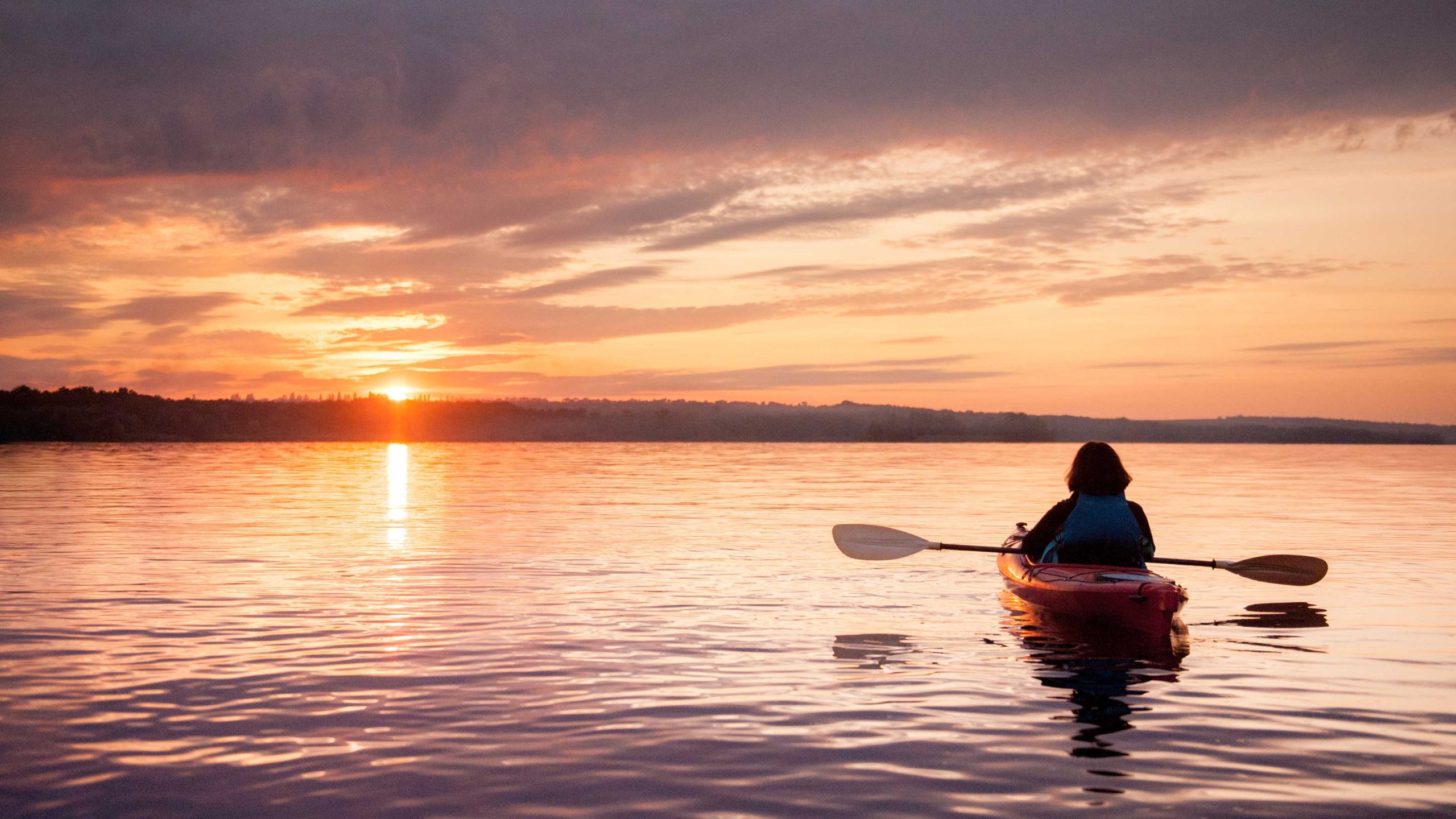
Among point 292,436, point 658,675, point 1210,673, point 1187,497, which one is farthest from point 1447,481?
point 292,436

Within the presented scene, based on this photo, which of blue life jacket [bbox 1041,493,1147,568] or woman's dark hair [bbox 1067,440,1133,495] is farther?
blue life jacket [bbox 1041,493,1147,568]

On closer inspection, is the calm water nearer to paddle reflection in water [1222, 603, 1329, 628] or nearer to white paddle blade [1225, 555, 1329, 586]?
paddle reflection in water [1222, 603, 1329, 628]

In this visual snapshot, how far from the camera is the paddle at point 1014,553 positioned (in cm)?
1546

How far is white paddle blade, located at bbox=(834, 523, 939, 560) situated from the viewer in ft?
56.5

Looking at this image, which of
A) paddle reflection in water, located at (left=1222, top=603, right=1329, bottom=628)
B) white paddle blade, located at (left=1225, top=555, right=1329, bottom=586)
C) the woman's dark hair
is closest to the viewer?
the woman's dark hair

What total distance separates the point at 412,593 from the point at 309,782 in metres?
9.24

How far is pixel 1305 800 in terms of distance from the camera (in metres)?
6.64

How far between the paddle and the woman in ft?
3.05

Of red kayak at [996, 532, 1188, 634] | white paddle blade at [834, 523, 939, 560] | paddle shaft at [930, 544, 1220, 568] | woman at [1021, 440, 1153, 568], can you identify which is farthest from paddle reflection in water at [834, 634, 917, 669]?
white paddle blade at [834, 523, 939, 560]

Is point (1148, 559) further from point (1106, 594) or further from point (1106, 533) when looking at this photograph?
point (1106, 594)

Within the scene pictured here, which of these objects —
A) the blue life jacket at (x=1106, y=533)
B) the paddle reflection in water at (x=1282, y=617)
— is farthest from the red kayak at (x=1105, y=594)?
the paddle reflection in water at (x=1282, y=617)

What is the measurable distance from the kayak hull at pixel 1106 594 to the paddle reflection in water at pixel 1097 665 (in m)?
0.17

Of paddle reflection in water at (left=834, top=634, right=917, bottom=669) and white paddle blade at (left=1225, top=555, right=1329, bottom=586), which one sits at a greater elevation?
white paddle blade at (left=1225, top=555, right=1329, bottom=586)

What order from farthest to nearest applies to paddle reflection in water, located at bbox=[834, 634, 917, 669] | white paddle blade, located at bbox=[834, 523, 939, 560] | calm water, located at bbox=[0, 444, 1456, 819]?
white paddle blade, located at bbox=[834, 523, 939, 560]
paddle reflection in water, located at bbox=[834, 634, 917, 669]
calm water, located at bbox=[0, 444, 1456, 819]
